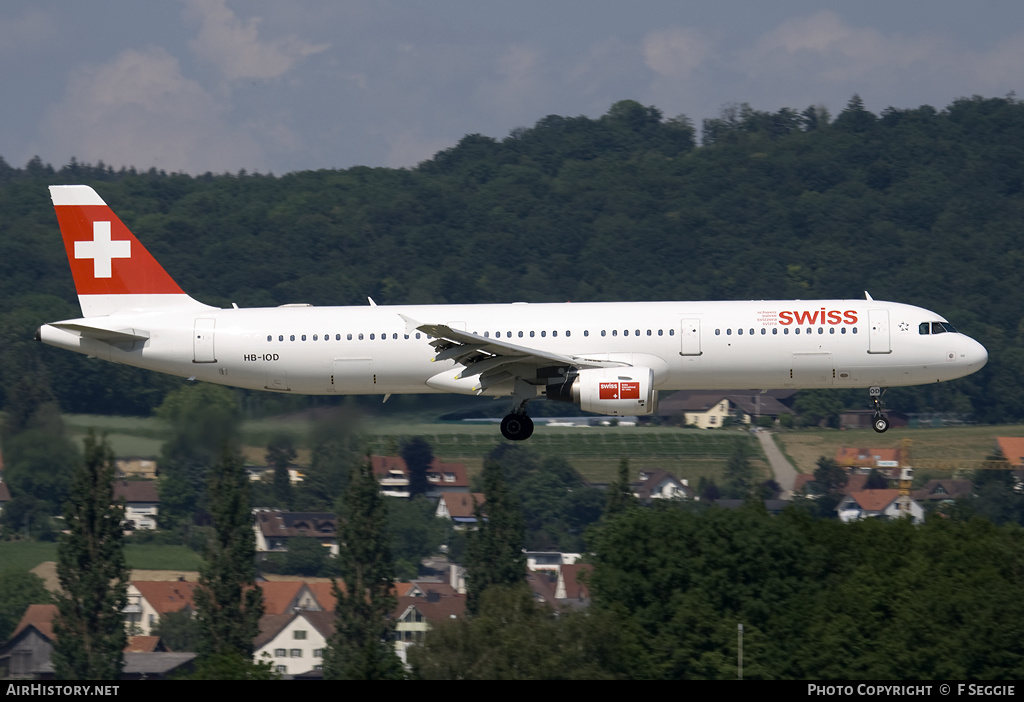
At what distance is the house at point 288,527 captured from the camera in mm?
108625

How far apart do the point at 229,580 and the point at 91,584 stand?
8.32 m

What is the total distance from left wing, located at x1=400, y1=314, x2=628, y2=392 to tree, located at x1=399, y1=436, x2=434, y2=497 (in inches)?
2429

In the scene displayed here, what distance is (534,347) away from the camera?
127 feet

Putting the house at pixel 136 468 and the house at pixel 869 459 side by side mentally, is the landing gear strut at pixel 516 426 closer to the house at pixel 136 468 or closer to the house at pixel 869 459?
the house at pixel 136 468

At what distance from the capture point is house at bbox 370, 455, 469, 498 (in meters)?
112

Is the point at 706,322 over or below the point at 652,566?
over

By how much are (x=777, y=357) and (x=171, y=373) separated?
1779 centimetres

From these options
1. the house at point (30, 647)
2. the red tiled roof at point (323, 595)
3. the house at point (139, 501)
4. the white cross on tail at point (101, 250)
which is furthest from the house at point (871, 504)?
the white cross on tail at point (101, 250)

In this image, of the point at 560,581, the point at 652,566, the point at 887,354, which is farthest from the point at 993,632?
the point at 560,581

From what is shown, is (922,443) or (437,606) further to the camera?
(922,443)

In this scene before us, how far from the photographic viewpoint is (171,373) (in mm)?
40781

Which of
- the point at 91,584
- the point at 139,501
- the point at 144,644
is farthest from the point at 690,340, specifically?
the point at 144,644

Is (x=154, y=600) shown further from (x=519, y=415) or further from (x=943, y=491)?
(x=519, y=415)
